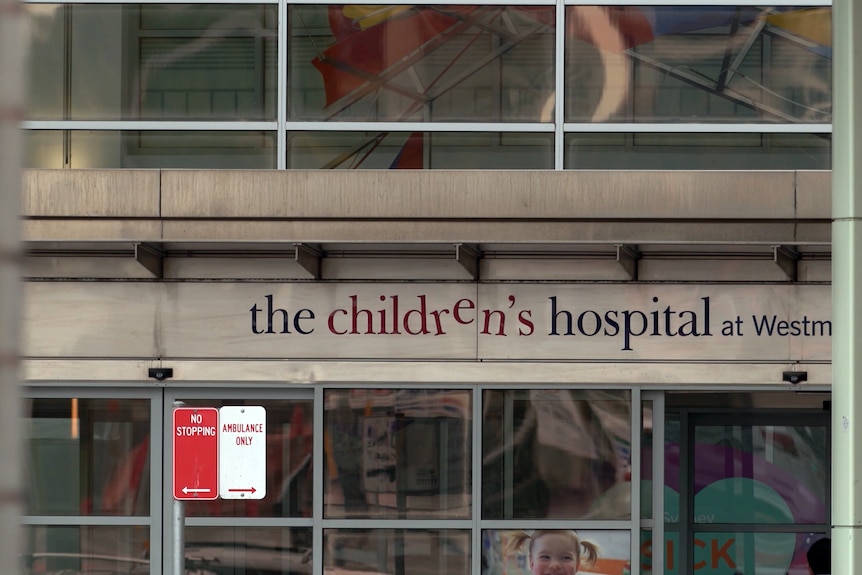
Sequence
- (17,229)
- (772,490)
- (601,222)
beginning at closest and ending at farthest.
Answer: (17,229)
(601,222)
(772,490)

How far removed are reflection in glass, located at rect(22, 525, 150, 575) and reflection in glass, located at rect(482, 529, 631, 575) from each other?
2721 mm

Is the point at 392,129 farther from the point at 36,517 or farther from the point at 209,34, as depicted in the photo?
the point at 36,517

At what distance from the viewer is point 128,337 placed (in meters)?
8.93

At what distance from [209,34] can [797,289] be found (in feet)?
16.4

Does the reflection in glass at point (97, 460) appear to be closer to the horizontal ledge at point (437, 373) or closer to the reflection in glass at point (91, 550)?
the reflection in glass at point (91, 550)

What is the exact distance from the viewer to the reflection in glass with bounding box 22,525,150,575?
29.8 ft

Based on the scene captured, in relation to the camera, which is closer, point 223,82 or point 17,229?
point 17,229

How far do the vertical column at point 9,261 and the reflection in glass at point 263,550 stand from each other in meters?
6.98

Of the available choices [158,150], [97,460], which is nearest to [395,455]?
[97,460]

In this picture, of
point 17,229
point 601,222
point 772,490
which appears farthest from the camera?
point 772,490

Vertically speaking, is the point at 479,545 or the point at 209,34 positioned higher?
the point at 209,34

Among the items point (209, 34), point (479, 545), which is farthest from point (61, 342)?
point (479, 545)

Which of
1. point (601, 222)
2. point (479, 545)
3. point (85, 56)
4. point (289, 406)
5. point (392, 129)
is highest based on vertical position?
point (85, 56)

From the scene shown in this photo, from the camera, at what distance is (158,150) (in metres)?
9.15
